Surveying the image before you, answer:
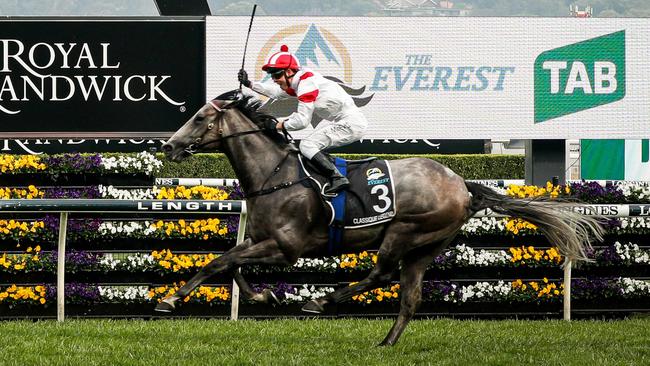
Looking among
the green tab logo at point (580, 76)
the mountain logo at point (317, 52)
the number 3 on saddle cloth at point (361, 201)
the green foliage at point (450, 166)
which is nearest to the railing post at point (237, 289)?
the number 3 on saddle cloth at point (361, 201)

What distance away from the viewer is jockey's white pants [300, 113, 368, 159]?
282 inches

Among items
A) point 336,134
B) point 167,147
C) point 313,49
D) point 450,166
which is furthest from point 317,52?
point 167,147

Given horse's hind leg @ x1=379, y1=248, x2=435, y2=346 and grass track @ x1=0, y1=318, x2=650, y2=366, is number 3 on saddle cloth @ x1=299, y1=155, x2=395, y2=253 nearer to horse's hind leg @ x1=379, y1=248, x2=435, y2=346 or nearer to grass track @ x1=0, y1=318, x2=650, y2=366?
horse's hind leg @ x1=379, y1=248, x2=435, y2=346

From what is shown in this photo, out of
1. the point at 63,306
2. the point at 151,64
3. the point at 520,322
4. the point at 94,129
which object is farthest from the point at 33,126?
the point at 520,322

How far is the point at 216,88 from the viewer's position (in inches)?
526

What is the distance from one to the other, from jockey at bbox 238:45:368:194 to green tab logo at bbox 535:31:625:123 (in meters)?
6.75

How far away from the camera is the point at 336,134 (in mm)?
7266

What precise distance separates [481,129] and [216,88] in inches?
129

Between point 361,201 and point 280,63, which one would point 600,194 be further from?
point 280,63

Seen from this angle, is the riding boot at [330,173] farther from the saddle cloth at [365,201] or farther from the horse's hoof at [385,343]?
the horse's hoof at [385,343]

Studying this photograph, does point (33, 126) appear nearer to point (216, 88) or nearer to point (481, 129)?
point (216, 88)

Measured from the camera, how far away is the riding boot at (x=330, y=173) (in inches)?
275

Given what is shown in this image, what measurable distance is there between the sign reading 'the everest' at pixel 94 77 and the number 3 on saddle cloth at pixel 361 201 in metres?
6.14

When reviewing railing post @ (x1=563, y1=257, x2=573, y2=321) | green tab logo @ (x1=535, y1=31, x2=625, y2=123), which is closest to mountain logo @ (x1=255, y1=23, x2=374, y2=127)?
green tab logo @ (x1=535, y1=31, x2=625, y2=123)
